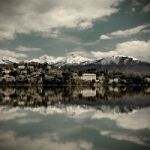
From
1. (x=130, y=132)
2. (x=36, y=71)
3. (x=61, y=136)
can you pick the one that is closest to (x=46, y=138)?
(x=61, y=136)

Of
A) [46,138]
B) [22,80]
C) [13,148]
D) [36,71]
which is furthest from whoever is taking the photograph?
[36,71]

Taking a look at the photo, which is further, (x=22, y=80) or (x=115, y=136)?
(x=22, y=80)

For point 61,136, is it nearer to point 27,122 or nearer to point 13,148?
point 13,148

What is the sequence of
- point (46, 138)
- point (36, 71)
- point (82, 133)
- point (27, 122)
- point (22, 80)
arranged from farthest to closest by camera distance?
1. point (36, 71)
2. point (22, 80)
3. point (27, 122)
4. point (82, 133)
5. point (46, 138)

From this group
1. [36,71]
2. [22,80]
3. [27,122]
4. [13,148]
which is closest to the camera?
[13,148]

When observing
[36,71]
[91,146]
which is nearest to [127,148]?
[91,146]

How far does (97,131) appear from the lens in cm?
2227

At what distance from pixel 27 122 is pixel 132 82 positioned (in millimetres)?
176680

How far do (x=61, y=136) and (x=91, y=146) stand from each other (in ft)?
11.2

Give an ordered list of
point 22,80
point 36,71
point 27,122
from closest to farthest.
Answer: point 27,122, point 22,80, point 36,71

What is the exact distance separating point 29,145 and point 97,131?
643cm

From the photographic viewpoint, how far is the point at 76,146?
17.3 meters

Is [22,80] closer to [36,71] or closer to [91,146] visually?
[36,71]

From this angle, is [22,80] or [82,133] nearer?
[82,133]
